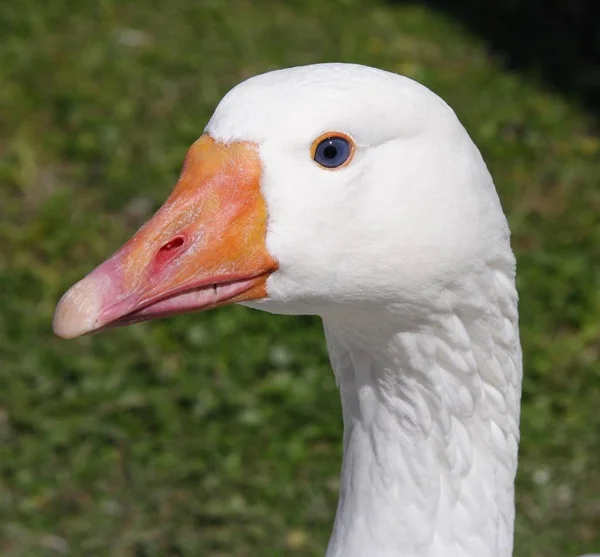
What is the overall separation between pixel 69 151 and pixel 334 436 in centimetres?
262

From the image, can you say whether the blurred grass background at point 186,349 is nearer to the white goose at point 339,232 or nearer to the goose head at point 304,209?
the white goose at point 339,232

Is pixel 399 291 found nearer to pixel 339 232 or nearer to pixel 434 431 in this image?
pixel 339 232

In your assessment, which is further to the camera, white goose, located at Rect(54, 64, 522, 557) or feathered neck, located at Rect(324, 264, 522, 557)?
feathered neck, located at Rect(324, 264, 522, 557)

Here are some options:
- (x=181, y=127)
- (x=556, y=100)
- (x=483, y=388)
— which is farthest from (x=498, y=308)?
(x=556, y=100)

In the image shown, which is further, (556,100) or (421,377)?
(556,100)

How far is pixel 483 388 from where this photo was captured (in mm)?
2352

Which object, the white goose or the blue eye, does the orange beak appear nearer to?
the white goose

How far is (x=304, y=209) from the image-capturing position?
1.93 m

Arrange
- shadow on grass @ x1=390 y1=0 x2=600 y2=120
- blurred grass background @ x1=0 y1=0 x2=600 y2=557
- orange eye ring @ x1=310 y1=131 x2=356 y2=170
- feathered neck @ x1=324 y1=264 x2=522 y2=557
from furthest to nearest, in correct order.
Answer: shadow on grass @ x1=390 y1=0 x2=600 y2=120
blurred grass background @ x1=0 y1=0 x2=600 y2=557
feathered neck @ x1=324 y1=264 x2=522 y2=557
orange eye ring @ x1=310 y1=131 x2=356 y2=170

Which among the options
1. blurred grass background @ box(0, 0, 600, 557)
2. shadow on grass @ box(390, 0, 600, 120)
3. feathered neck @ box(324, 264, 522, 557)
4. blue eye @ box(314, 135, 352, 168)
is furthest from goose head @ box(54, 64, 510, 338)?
shadow on grass @ box(390, 0, 600, 120)

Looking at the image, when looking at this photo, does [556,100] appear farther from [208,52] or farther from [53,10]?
[53,10]

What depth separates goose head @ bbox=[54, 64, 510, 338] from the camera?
193cm

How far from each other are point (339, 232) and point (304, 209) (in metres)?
0.09

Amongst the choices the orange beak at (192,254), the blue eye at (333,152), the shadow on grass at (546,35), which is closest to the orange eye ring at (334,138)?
the blue eye at (333,152)
